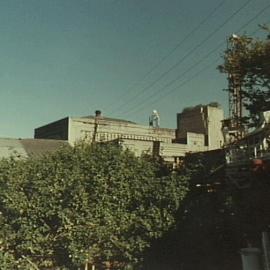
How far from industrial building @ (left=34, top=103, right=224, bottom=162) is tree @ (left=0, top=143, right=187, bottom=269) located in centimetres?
2363

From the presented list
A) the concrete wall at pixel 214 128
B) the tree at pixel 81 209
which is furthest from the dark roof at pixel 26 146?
the concrete wall at pixel 214 128

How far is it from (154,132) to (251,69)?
29765 millimetres

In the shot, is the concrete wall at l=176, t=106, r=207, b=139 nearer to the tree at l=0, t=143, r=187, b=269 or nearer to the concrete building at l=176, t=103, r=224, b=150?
the concrete building at l=176, t=103, r=224, b=150

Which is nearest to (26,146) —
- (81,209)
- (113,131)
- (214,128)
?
(81,209)

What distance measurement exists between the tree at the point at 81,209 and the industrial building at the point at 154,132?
23.6m

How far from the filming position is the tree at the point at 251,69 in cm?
2999

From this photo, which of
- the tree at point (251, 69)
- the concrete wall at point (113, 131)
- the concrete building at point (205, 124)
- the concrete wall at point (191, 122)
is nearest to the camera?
the tree at point (251, 69)

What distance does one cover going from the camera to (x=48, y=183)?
1625 cm

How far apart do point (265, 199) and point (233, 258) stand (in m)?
3.04

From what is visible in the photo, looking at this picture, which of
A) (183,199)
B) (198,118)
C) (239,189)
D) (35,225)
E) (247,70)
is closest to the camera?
(35,225)

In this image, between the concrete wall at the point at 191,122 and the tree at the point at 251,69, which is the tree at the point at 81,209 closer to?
the tree at the point at 251,69

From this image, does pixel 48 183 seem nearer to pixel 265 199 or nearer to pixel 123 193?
pixel 123 193

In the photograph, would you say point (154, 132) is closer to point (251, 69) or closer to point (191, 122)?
point (191, 122)

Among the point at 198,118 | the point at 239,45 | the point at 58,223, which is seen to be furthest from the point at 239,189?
the point at 198,118
